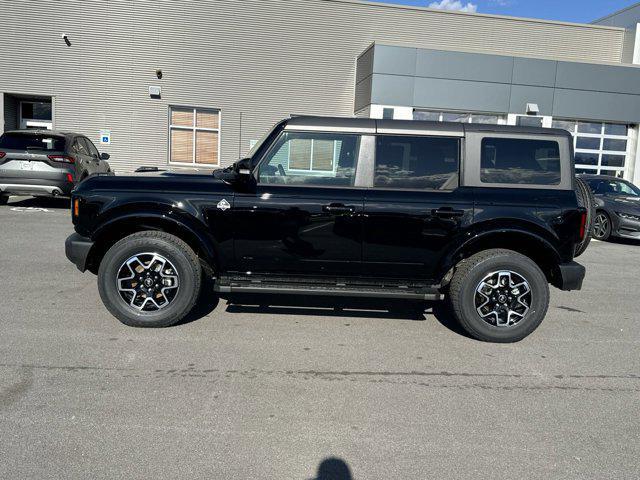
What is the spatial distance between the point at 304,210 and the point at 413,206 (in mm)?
978

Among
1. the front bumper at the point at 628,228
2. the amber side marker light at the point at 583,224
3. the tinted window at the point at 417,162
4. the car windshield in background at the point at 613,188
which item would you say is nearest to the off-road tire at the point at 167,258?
the tinted window at the point at 417,162

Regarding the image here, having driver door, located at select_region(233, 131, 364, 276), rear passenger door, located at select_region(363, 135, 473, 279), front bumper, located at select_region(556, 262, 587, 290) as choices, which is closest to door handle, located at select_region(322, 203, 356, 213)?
driver door, located at select_region(233, 131, 364, 276)

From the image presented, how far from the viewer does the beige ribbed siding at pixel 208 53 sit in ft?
57.3

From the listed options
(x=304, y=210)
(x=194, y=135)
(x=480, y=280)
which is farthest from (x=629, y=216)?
(x=194, y=135)

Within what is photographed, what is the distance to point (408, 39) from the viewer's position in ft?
60.3

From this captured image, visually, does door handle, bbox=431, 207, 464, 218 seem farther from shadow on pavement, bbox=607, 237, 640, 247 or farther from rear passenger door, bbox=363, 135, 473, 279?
shadow on pavement, bbox=607, 237, 640, 247

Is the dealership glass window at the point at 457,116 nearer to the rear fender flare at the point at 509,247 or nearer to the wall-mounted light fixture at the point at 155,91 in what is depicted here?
the wall-mounted light fixture at the point at 155,91

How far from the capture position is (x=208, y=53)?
17.8 m

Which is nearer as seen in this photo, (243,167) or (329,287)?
(243,167)

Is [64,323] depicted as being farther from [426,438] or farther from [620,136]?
[620,136]

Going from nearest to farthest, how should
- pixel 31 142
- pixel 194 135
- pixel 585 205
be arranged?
pixel 585 205
pixel 31 142
pixel 194 135

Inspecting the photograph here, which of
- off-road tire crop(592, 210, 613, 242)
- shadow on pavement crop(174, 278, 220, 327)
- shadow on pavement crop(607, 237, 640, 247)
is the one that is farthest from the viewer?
shadow on pavement crop(607, 237, 640, 247)

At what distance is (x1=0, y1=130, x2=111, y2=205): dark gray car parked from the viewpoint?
1128cm

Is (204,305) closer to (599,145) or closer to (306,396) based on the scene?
(306,396)
